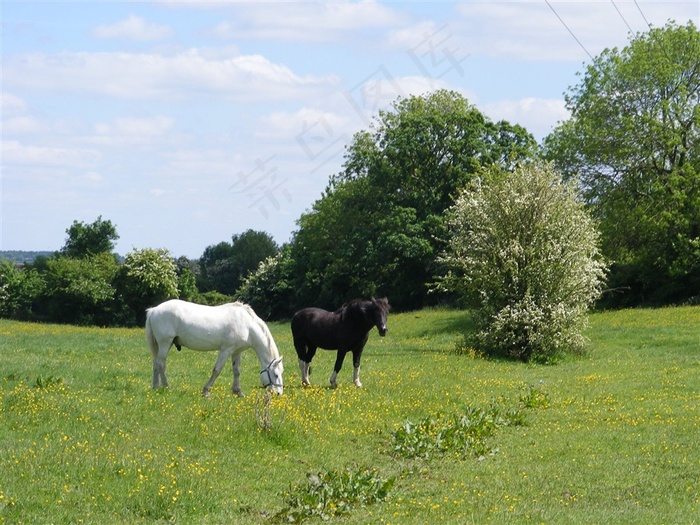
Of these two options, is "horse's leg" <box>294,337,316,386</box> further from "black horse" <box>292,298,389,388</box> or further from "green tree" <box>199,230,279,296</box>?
"green tree" <box>199,230,279,296</box>

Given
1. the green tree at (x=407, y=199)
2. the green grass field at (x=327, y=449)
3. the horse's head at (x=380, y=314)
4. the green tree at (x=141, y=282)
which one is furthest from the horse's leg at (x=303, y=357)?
the green tree at (x=141, y=282)

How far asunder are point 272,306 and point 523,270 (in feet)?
160

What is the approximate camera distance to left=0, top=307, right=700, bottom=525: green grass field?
434 inches

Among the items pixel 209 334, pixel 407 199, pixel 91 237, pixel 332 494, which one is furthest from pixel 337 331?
pixel 91 237

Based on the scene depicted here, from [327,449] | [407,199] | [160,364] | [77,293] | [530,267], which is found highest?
[407,199]

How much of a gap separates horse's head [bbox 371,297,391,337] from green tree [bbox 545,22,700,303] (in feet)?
105

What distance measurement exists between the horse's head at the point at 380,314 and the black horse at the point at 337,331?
0.44 feet

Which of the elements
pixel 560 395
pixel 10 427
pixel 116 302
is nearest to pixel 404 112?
pixel 116 302

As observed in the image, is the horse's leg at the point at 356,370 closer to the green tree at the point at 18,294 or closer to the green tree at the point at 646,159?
the green tree at the point at 646,159

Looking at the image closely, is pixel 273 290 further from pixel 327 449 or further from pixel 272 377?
pixel 327 449

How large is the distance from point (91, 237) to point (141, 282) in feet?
67.0

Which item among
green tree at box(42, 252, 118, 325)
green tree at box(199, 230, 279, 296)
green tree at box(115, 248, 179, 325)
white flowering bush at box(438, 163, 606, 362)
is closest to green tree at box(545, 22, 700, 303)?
white flowering bush at box(438, 163, 606, 362)

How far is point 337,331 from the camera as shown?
21531mm

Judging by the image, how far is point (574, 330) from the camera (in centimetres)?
3147
